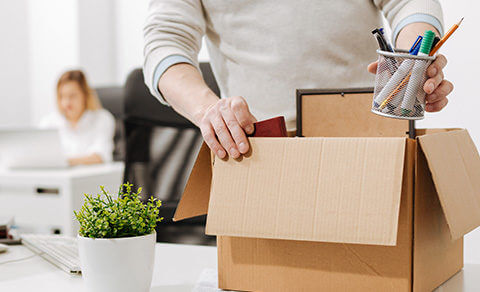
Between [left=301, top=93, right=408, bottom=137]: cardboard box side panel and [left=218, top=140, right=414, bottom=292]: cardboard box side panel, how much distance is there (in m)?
0.26

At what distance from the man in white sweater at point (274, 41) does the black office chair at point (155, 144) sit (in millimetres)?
492

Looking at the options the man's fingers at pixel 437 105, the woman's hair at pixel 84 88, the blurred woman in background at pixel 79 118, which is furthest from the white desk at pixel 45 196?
the man's fingers at pixel 437 105

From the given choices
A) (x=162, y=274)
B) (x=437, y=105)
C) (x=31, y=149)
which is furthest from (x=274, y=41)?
(x=31, y=149)

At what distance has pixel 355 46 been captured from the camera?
1.06 metres

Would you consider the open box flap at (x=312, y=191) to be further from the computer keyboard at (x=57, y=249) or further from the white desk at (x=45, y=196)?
the white desk at (x=45, y=196)

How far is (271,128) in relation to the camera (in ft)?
2.22

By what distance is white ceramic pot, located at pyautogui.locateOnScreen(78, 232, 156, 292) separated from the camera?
66cm

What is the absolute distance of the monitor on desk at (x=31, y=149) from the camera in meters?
2.43

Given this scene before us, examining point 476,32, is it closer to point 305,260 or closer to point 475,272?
point 475,272

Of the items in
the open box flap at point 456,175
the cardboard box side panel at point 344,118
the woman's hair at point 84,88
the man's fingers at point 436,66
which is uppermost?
the woman's hair at point 84,88

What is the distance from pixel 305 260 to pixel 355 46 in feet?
1.76

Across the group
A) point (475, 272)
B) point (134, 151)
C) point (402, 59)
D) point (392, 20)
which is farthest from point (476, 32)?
point (402, 59)

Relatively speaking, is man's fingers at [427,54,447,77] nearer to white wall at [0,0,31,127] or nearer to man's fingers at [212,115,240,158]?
man's fingers at [212,115,240,158]

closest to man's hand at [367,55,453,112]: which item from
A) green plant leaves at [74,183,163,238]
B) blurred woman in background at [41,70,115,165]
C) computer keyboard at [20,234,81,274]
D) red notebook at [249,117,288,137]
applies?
red notebook at [249,117,288,137]
